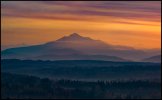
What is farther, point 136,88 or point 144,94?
point 136,88

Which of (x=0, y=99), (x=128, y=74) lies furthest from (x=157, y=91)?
(x=128, y=74)

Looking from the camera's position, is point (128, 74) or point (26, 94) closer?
point (26, 94)

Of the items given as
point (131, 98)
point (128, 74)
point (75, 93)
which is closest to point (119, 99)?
point (131, 98)

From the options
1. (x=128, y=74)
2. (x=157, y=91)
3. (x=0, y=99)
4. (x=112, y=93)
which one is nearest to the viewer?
(x=0, y=99)

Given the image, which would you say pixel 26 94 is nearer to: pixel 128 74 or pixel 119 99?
pixel 119 99

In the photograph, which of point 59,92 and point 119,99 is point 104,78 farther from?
point 119,99

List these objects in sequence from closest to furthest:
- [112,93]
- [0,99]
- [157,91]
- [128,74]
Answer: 1. [0,99]
2. [157,91]
3. [112,93]
4. [128,74]
